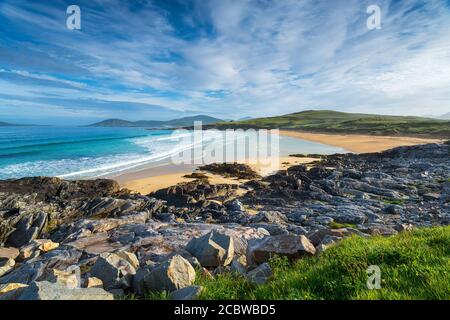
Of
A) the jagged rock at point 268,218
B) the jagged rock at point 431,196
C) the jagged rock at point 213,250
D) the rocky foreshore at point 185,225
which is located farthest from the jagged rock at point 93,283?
the jagged rock at point 431,196

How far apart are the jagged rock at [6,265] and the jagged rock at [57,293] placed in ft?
23.4

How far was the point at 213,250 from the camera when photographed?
755 cm

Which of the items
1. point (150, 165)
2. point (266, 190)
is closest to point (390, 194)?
point (266, 190)

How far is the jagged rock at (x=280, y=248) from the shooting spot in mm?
6680

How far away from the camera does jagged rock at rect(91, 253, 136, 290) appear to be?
5.95 meters

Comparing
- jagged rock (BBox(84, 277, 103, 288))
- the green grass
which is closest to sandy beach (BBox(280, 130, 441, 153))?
the green grass

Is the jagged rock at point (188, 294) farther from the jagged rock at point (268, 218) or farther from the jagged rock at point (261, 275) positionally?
the jagged rock at point (268, 218)

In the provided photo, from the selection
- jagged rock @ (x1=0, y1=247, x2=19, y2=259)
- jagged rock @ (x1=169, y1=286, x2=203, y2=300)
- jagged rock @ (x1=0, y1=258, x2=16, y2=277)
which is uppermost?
jagged rock @ (x1=169, y1=286, x2=203, y2=300)

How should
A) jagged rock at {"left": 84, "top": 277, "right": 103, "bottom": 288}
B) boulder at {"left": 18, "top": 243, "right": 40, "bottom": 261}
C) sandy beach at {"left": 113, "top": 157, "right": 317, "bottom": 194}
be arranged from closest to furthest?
jagged rock at {"left": 84, "top": 277, "right": 103, "bottom": 288} → boulder at {"left": 18, "top": 243, "right": 40, "bottom": 261} → sandy beach at {"left": 113, "top": 157, "right": 317, "bottom": 194}

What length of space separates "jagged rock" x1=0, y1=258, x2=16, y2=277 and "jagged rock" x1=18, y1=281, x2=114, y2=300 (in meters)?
7.12

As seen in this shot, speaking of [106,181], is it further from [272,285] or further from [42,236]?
[272,285]

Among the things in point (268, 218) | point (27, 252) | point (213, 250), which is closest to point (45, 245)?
point (27, 252)

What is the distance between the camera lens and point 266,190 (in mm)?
22719

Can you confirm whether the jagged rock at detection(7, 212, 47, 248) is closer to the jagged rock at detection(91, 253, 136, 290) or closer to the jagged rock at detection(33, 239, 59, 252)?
the jagged rock at detection(33, 239, 59, 252)
